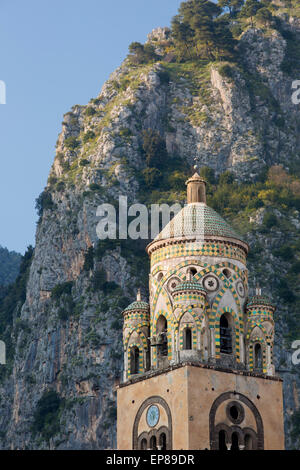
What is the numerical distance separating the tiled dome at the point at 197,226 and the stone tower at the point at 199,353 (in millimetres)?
37

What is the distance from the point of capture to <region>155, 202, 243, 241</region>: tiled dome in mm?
37438

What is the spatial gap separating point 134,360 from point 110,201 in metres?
76.1

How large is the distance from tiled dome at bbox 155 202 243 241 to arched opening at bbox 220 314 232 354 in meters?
3.09

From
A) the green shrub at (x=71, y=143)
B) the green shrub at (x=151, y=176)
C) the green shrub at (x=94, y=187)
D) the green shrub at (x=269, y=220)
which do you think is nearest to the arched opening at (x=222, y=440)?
the green shrub at (x=269, y=220)

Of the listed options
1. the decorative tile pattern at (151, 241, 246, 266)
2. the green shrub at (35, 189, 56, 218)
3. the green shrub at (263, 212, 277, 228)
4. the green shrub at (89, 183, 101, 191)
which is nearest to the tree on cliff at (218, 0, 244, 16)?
the green shrub at (35, 189, 56, 218)

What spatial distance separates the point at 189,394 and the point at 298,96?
10284 cm

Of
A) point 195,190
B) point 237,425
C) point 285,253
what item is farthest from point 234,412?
point 285,253

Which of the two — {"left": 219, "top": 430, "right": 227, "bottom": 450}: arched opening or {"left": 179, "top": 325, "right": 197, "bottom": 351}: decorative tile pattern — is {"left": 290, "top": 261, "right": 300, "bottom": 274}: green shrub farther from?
{"left": 219, "top": 430, "right": 227, "bottom": 450}: arched opening

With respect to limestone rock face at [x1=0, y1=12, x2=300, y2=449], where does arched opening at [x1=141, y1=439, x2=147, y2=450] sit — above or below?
below

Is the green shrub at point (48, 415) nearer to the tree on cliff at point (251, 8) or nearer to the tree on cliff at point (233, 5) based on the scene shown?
the tree on cliff at point (251, 8)

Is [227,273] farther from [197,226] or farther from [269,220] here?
[269,220]

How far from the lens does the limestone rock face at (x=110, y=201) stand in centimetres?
9938

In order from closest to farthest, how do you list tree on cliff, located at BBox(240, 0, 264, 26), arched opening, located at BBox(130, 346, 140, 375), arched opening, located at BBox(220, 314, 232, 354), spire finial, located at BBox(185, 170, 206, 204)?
arched opening, located at BBox(220, 314, 232, 354) → arched opening, located at BBox(130, 346, 140, 375) → spire finial, located at BBox(185, 170, 206, 204) → tree on cliff, located at BBox(240, 0, 264, 26)

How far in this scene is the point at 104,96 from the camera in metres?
132
